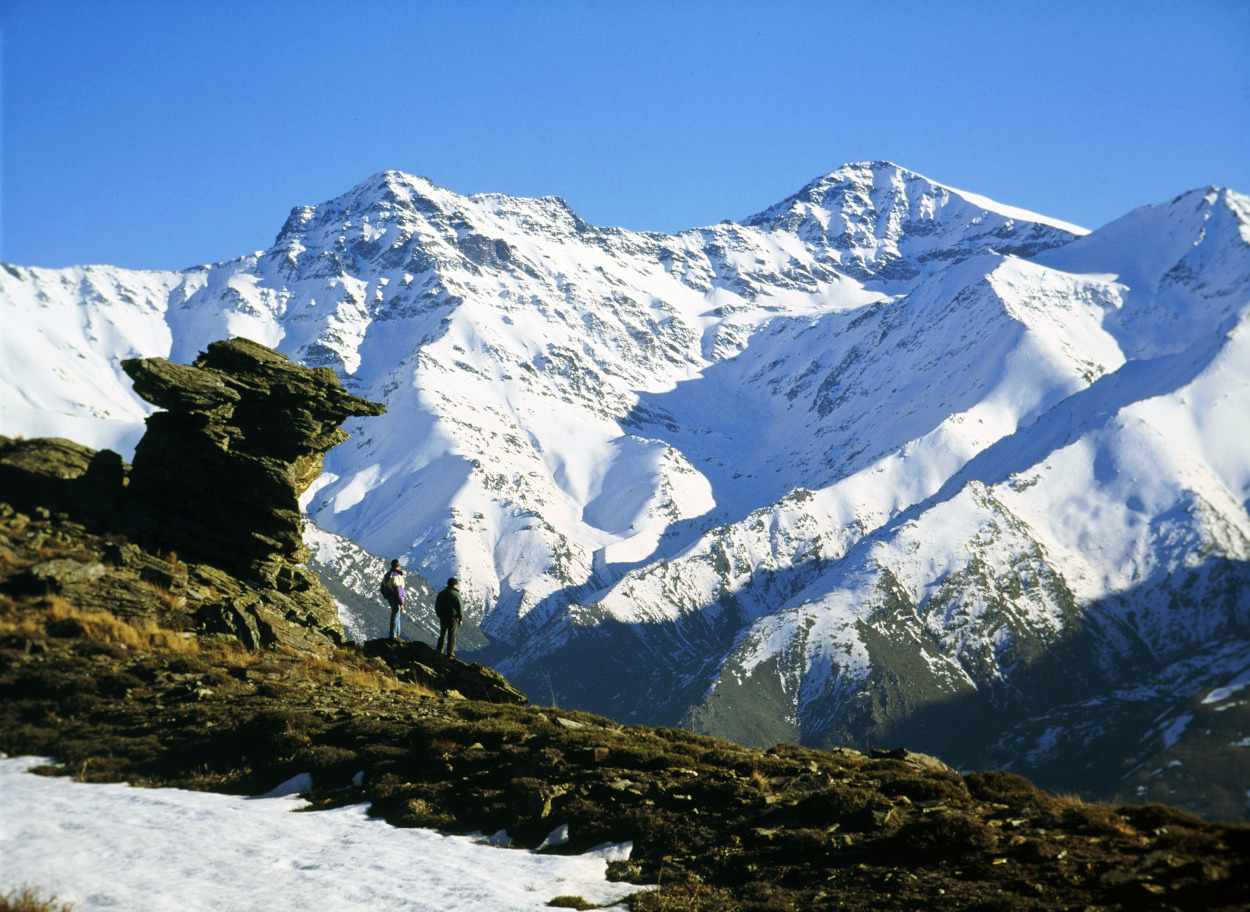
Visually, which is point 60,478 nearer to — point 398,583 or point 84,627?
point 84,627

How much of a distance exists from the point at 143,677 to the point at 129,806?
8.15 meters

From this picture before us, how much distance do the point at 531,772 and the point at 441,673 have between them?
1470 cm

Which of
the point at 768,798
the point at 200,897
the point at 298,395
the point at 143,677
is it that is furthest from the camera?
the point at 298,395

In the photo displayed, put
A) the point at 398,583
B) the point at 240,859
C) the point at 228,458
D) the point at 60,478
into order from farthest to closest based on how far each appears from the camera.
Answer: the point at 398,583, the point at 228,458, the point at 60,478, the point at 240,859

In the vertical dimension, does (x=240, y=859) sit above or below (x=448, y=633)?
below

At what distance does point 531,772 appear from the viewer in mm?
23000

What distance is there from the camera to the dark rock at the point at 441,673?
1421 inches

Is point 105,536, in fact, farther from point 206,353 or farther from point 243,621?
point 206,353

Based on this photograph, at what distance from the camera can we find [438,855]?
19062 millimetres

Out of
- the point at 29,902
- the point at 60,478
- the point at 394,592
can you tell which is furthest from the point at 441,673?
the point at 29,902

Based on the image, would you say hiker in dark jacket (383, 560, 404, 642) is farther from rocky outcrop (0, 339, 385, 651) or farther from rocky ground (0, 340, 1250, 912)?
rocky outcrop (0, 339, 385, 651)

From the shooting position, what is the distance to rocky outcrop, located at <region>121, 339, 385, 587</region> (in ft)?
119

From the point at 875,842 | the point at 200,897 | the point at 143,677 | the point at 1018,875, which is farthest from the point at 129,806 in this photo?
the point at 1018,875

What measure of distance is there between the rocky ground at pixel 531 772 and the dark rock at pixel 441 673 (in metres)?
2.70
